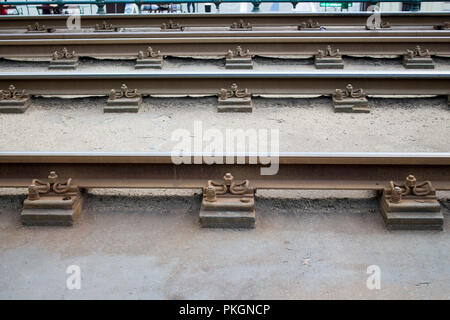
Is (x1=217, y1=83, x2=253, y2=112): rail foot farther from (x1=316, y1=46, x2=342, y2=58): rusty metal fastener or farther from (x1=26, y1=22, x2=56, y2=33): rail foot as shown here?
(x1=26, y1=22, x2=56, y2=33): rail foot

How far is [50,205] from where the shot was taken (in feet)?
12.0

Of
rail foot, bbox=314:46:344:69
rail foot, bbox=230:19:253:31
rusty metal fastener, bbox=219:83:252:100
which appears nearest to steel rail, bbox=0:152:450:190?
rusty metal fastener, bbox=219:83:252:100

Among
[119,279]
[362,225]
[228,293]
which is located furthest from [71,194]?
[362,225]

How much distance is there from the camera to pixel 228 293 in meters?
2.98

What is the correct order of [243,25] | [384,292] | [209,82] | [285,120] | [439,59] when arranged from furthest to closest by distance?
[243,25], [439,59], [209,82], [285,120], [384,292]

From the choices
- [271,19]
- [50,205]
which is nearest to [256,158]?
[50,205]

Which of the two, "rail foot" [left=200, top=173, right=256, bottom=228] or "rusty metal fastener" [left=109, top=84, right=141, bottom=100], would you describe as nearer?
"rail foot" [left=200, top=173, right=256, bottom=228]

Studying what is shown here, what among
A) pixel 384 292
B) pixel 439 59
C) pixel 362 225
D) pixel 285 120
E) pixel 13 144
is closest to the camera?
pixel 384 292

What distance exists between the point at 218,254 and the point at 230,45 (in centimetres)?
553

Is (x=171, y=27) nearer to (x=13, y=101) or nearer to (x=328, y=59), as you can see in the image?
(x=328, y=59)

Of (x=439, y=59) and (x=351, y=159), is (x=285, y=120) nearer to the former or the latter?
(x=351, y=159)

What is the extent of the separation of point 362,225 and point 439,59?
5.54 m

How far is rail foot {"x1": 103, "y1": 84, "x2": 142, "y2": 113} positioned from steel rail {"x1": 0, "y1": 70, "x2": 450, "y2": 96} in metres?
0.13

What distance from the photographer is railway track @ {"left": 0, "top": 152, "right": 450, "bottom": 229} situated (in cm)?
358
